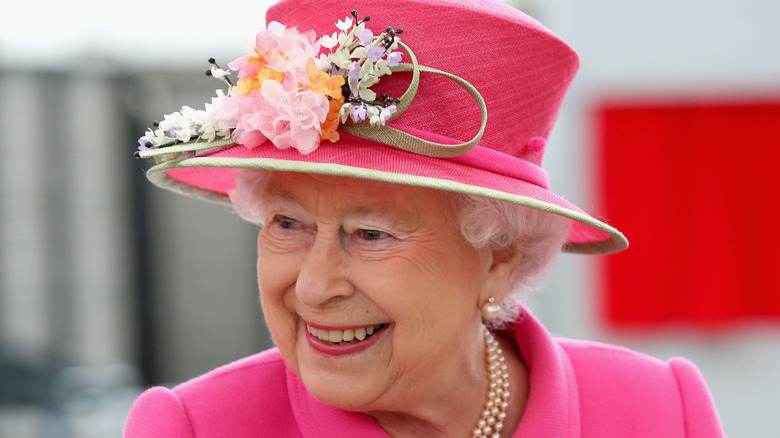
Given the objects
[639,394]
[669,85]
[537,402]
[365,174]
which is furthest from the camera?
[669,85]

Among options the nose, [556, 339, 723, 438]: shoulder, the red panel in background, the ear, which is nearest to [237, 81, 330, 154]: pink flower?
the nose

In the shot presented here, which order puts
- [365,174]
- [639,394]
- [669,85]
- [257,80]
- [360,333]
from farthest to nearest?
[669,85] → [639,394] → [360,333] → [257,80] → [365,174]

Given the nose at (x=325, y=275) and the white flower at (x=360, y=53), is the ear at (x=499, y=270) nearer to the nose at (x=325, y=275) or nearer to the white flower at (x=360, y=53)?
the nose at (x=325, y=275)

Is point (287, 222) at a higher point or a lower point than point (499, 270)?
higher

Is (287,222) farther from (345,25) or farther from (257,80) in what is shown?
(345,25)

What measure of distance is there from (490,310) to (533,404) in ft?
0.94

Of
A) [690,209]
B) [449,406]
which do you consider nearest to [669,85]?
[690,209]

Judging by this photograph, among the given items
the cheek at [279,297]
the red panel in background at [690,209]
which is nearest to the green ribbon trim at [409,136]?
the cheek at [279,297]

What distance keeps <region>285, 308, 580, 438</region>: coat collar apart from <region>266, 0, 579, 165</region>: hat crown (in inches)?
21.9

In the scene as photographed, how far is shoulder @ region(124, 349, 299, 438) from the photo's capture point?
5.78ft

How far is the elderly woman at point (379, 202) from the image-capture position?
61.5 inches

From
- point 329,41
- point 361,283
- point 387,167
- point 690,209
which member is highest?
point 329,41

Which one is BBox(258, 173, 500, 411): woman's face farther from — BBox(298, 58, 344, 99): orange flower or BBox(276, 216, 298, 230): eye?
BBox(298, 58, 344, 99): orange flower

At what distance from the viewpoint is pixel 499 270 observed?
6.22 feet
